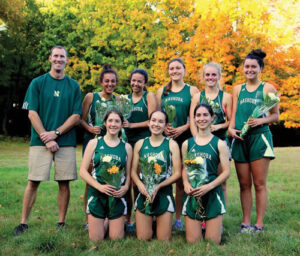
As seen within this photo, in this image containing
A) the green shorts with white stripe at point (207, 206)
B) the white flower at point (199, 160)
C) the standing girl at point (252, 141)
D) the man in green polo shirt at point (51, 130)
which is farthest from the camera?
the man in green polo shirt at point (51, 130)

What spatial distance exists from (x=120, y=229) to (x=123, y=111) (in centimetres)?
172

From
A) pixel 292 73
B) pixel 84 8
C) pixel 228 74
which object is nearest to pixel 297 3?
pixel 292 73

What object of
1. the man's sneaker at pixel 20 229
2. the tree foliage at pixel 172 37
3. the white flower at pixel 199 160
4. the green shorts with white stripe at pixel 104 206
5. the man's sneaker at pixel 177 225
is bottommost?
the man's sneaker at pixel 20 229

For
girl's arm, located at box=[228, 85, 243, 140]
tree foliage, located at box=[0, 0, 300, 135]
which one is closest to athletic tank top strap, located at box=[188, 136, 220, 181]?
girl's arm, located at box=[228, 85, 243, 140]

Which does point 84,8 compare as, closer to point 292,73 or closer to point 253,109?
point 292,73

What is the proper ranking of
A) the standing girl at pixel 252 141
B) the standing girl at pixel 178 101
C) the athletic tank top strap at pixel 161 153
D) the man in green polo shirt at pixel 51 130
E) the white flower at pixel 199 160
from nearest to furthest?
the white flower at pixel 199 160, the athletic tank top strap at pixel 161 153, the standing girl at pixel 252 141, the man in green polo shirt at pixel 51 130, the standing girl at pixel 178 101

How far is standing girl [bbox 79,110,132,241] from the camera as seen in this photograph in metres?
4.52

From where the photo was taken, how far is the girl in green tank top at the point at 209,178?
4.41 meters

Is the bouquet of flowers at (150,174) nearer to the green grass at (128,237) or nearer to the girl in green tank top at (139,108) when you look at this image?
the green grass at (128,237)

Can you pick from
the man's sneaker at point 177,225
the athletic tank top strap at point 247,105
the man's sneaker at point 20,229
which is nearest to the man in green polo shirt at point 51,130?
the man's sneaker at point 20,229

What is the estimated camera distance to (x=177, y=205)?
5.39 metres

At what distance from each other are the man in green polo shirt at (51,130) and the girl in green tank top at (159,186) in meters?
1.12

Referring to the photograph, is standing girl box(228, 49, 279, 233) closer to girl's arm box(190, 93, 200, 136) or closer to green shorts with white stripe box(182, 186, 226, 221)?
girl's arm box(190, 93, 200, 136)

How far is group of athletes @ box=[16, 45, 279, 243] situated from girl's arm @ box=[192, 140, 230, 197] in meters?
0.01
